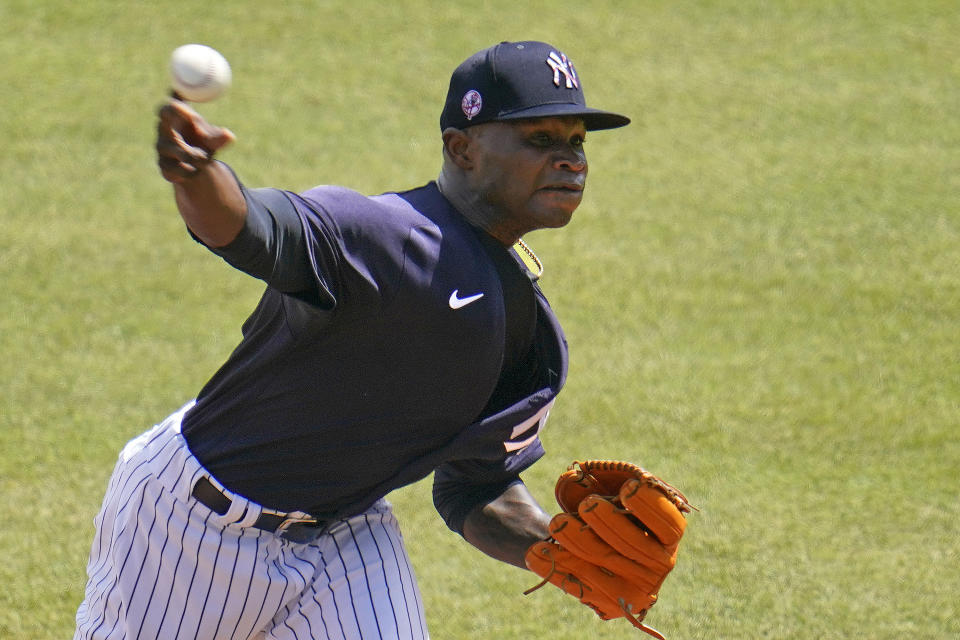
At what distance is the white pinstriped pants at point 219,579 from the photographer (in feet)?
9.41

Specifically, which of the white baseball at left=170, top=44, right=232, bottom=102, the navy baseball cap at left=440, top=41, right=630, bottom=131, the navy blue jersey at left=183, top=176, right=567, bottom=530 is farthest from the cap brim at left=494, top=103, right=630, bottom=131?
the white baseball at left=170, top=44, right=232, bottom=102

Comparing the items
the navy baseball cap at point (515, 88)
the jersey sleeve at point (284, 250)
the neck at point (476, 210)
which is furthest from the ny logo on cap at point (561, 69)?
the jersey sleeve at point (284, 250)

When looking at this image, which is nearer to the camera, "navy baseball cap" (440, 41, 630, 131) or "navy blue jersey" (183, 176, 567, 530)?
"navy blue jersey" (183, 176, 567, 530)

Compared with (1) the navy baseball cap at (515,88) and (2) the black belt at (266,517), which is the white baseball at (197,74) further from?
(2) the black belt at (266,517)

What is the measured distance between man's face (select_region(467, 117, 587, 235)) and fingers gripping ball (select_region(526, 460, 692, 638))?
0.69 metres

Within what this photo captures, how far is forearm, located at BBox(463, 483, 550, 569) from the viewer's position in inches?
125

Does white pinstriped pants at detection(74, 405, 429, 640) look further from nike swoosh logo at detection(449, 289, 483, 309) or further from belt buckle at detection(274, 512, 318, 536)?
nike swoosh logo at detection(449, 289, 483, 309)

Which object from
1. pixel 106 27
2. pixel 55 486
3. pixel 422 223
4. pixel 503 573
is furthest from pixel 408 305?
pixel 106 27

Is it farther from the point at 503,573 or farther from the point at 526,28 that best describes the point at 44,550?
the point at 526,28

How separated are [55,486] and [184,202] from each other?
3.31m

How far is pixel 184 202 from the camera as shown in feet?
7.09

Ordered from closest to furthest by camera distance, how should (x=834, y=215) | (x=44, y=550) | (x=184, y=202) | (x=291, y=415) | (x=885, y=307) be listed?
(x=184, y=202)
(x=291, y=415)
(x=44, y=550)
(x=885, y=307)
(x=834, y=215)

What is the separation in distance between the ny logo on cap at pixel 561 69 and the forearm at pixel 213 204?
92cm

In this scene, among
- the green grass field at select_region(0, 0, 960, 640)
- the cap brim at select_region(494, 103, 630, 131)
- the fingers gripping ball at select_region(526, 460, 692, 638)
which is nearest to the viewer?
the cap brim at select_region(494, 103, 630, 131)
